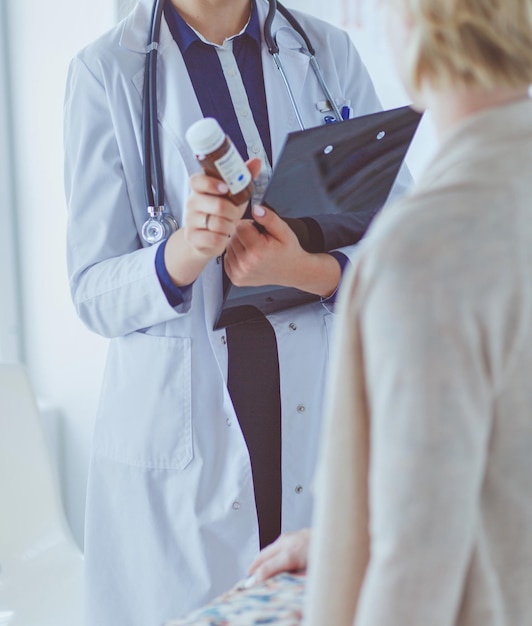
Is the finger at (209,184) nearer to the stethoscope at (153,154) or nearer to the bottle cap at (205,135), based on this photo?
the bottle cap at (205,135)

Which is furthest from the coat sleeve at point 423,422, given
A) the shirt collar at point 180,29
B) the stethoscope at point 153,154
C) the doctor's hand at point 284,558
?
the shirt collar at point 180,29

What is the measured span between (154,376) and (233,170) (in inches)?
16.5

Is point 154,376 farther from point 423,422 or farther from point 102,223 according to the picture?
point 423,422

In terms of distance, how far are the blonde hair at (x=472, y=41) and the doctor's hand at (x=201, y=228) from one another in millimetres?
457

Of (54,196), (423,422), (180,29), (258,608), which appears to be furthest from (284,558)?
(54,196)

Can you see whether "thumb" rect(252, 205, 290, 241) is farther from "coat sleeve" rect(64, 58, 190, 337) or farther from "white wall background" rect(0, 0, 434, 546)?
"white wall background" rect(0, 0, 434, 546)

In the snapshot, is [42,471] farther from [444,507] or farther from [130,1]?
[444,507]

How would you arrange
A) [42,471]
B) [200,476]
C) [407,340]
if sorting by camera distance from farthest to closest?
[42,471] < [200,476] < [407,340]

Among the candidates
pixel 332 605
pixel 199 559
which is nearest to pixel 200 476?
pixel 199 559

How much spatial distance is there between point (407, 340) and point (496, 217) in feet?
0.35

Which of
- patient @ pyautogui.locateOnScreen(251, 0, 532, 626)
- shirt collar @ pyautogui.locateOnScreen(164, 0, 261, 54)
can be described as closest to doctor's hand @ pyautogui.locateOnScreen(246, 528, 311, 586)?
patient @ pyautogui.locateOnScreen(251, 0, 532, 626)

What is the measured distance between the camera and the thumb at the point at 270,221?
4.00ft

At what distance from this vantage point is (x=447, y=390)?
587mm

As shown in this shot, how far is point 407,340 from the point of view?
0.59 m
